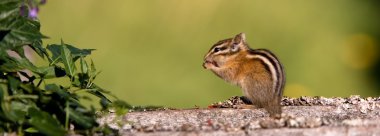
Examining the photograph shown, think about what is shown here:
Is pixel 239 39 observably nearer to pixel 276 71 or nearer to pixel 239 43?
pixel 239 43

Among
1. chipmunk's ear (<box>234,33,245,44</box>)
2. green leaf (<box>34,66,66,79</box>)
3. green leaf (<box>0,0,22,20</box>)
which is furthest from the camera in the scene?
chipmunk's ear (<box>234,33,245,44</box>)

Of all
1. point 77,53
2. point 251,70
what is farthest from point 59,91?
point 251,70

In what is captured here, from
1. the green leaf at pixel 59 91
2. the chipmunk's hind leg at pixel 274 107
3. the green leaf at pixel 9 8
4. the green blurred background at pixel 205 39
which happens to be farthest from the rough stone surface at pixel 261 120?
the green blurred background at pixel 205 39

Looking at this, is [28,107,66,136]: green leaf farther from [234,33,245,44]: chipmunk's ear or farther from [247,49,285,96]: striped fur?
[234,33,245,44]: chipmunk's ear

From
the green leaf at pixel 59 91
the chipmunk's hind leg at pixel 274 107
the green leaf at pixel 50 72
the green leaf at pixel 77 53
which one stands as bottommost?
the green leaf at pixel 59 91

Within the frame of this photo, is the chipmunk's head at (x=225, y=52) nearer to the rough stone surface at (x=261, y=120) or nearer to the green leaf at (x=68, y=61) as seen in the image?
the rough stone surface at (x=261, y=120)

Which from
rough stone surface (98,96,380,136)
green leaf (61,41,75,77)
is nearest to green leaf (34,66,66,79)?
green leaf (61,41,75,77)

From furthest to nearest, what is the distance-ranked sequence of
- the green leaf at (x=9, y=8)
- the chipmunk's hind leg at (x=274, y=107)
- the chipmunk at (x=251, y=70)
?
the chipmunk at (x=251, y=70) → the chipmunk's hind leg at (x=274, y=107) → the green leaf at (x=9, y=8)

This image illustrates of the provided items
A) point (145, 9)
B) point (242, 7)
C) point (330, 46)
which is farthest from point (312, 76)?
point (145, 9)
